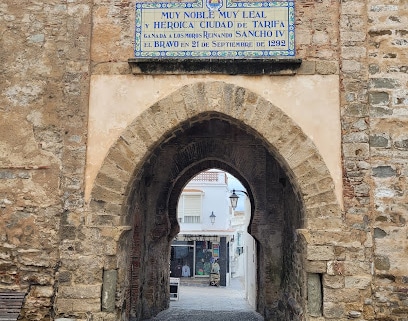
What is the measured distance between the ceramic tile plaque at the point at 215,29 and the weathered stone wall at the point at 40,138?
77cm

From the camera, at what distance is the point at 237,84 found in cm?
574

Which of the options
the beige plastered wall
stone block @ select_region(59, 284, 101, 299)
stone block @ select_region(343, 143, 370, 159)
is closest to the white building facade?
the beige plastered wall

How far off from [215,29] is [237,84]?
69cm

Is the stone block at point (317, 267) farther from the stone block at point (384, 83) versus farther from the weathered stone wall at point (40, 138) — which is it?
the weathered stone wall at point (40, 138)

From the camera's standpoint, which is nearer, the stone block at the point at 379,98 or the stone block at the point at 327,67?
the stone block at the point at 379,98

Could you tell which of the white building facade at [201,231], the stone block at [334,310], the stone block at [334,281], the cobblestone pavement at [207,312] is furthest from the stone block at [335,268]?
the white building facade at [201,231]

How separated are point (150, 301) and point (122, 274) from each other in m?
4.23

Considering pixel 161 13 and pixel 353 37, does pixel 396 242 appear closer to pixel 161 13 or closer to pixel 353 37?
pixel 353 37

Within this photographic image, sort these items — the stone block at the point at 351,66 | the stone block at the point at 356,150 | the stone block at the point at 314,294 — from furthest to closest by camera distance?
the stone block at the point at 351,66
the stone block at the point at 356,150
the stone block at the point at 314,294

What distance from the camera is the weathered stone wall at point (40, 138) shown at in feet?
18.1

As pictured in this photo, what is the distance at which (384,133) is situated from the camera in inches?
217

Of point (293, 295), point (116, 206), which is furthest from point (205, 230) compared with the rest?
point (116, 206)

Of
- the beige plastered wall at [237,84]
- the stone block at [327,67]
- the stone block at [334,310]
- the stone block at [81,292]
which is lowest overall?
the stone block at [334,310]

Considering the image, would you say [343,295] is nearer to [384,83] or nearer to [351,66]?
[384,83]
